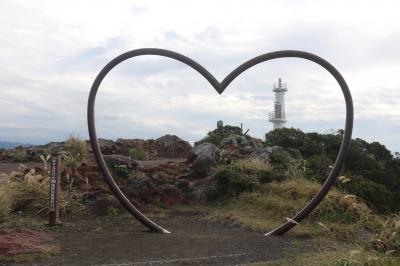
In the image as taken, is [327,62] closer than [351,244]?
No

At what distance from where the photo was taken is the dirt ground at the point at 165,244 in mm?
6258

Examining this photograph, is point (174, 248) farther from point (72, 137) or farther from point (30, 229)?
point (72, 137)

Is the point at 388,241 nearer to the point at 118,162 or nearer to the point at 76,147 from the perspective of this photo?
the point at 118,162

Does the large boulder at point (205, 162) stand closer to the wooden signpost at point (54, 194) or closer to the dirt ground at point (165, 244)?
the dirt ground at point (165, 244)

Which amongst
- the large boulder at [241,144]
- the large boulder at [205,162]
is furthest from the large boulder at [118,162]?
the large boulder at [241,144]

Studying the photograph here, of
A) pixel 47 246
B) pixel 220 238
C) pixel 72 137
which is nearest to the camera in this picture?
pixel 47 246

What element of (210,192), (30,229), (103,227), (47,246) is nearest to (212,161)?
(210,192)

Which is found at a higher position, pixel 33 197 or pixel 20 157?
pixel 20 157

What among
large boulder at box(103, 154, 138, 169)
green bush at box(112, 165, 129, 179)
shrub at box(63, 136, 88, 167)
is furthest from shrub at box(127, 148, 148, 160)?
green bush at box(112, 165, 129, 179)

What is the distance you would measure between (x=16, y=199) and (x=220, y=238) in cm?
411

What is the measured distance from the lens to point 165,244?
7215 mm

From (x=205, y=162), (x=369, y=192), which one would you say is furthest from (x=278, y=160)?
(x=369, y=192)

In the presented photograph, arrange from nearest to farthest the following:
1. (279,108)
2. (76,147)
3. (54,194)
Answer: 1. (54,194)
2. (76,147)
3. (279,108)

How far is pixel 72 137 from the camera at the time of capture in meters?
A: 16.9
